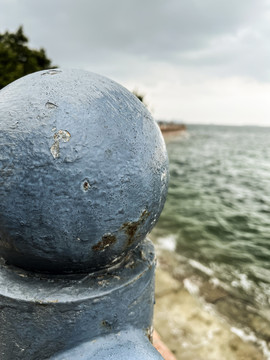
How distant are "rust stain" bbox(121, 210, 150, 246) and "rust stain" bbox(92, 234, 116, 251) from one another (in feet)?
0.18

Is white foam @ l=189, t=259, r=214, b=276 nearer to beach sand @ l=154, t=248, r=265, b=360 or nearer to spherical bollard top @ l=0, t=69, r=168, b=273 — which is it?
beach sand @ l=154, t=248, r=265, b=360

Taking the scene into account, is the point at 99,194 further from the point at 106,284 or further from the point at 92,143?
the point at 106,284

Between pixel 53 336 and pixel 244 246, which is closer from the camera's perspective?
pixel 53 336

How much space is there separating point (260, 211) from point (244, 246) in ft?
11.0

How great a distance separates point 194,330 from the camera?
3.77 meters

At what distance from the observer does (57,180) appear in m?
0.95

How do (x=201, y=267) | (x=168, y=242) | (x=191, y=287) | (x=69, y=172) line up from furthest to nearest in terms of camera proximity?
(x=168, y=242) → (x=201, y=267) → (x=191, y=287) → (x=69, y=172)

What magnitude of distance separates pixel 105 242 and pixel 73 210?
0.18 metres

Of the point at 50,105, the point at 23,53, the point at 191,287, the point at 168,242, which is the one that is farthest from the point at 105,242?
the point at 23,53

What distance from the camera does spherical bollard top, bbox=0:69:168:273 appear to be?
37.5 inches

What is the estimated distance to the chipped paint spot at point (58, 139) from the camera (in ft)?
3.10

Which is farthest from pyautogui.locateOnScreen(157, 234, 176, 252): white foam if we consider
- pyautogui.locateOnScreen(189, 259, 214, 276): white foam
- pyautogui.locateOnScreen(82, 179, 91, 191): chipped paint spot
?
pyautogui.locateOnScreen(82, 179, 91, 191): chipped paint spot

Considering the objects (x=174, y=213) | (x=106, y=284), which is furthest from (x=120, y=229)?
(x=174, y=213)

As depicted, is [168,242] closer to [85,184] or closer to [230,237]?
[230,237]
